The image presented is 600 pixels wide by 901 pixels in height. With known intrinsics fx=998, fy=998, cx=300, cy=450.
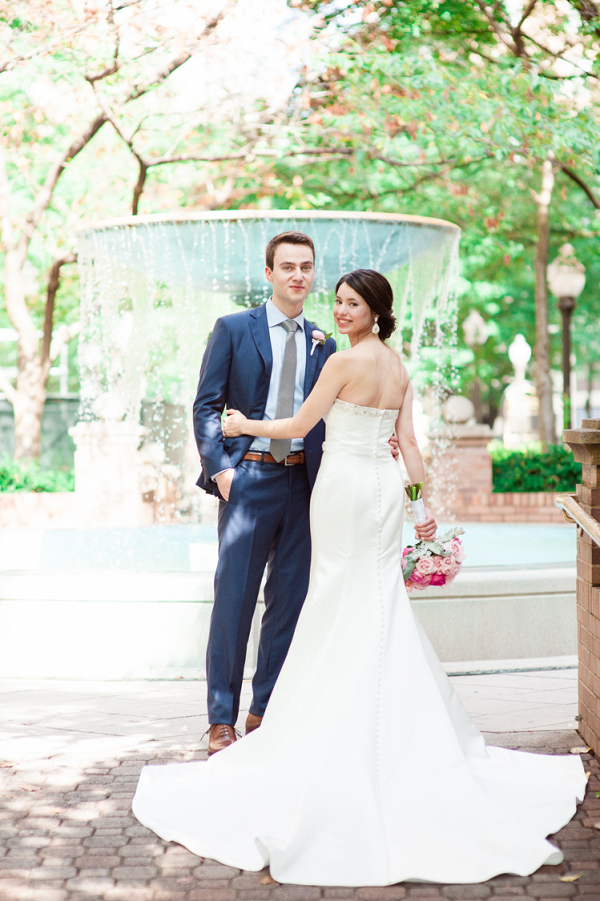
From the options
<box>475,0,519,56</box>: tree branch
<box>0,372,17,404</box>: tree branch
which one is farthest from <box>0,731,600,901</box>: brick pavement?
<box>0,372,17,404</box>: tree branch

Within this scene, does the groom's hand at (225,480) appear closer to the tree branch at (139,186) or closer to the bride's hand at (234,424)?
the bride's hand at (234,424)

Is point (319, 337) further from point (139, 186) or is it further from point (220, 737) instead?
point (139, 186)

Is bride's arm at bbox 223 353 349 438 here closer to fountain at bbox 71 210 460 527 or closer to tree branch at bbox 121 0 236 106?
fountain at bbox 71 210 460 527

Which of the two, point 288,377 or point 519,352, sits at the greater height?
point 519,352

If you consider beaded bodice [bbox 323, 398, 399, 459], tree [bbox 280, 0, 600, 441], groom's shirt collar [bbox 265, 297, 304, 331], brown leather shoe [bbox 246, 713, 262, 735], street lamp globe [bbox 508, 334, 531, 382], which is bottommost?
brown leather shoe [bbox 246, 713, 262, 735]

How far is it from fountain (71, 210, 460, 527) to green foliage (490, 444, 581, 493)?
2.85 m

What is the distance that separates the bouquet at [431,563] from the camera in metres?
4.25

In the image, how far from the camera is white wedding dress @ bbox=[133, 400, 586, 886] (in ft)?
11.3

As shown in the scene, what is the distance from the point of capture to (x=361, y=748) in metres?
3.77

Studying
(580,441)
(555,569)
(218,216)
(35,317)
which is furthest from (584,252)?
(580,441)

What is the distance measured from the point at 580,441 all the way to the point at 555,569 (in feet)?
7.30

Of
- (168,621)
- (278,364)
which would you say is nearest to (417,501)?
(278,364)

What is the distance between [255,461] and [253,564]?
1.62 ft

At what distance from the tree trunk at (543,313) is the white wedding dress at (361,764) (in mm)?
13796
